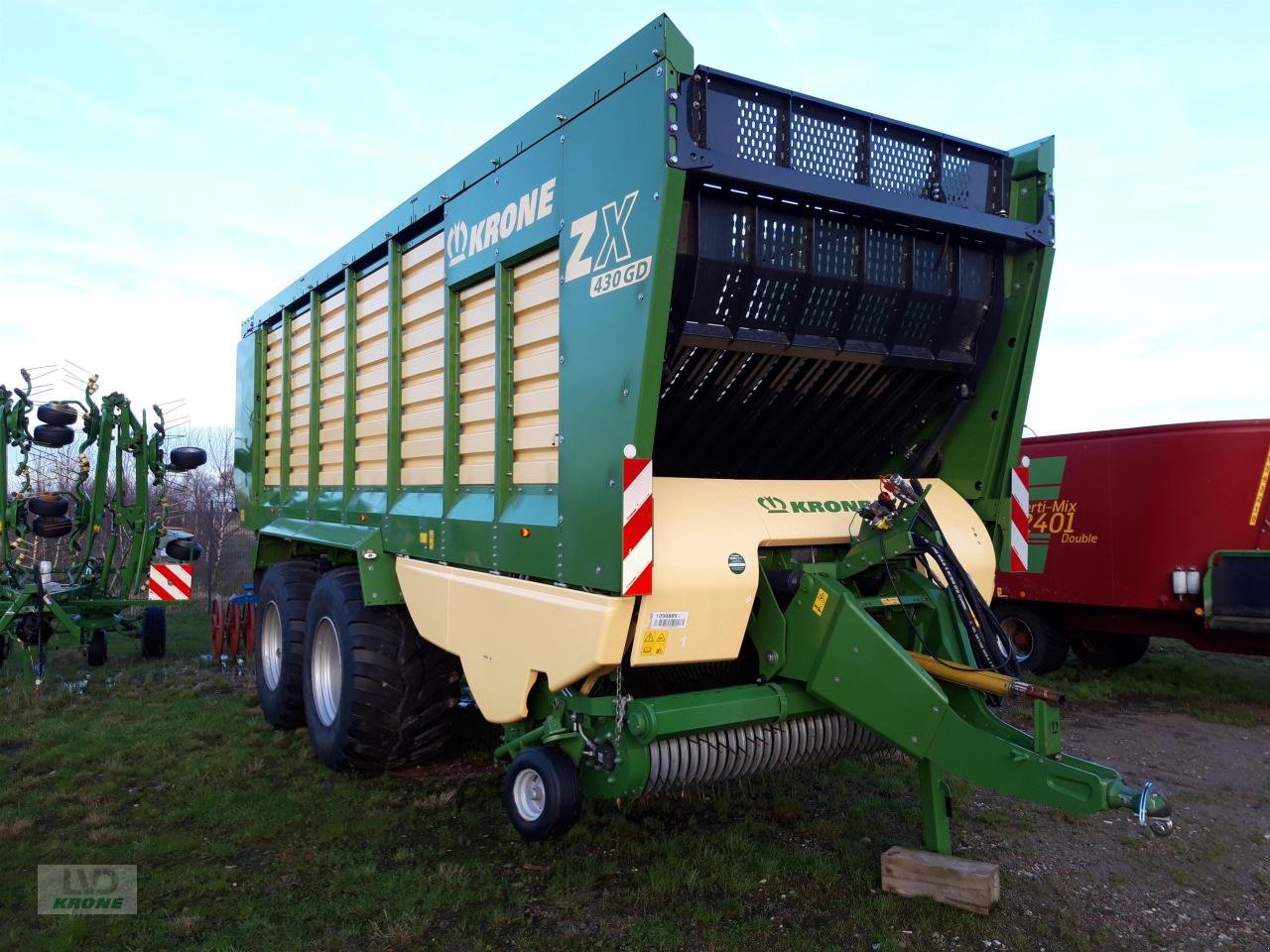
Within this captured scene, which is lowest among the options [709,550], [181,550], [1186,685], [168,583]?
[1186,685]

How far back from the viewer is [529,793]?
3432 mm

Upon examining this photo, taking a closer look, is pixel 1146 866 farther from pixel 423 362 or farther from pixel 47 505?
pixel 47 505

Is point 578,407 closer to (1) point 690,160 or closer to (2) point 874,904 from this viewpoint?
(1) point 690,160

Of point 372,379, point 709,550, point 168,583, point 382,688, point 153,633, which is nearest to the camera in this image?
point 709,550

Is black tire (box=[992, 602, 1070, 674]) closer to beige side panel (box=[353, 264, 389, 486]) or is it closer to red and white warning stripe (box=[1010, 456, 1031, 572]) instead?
red and white warning stripe (box=[1010, 456, 1031, 572])

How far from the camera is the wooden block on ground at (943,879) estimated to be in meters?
3.22

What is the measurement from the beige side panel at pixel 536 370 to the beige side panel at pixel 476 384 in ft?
0.59

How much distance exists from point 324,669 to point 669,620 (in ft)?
9.77

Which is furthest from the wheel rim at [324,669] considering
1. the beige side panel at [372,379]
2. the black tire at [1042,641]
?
the black tire at [1042,641]

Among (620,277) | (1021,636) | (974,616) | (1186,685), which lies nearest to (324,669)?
(620,277)

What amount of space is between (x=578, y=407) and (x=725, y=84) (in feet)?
3.99

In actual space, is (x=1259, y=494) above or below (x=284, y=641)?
above

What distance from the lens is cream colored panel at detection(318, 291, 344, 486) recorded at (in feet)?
18.0

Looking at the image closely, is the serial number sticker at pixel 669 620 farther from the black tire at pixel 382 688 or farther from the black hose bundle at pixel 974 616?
the black tire at pixel 382 688
